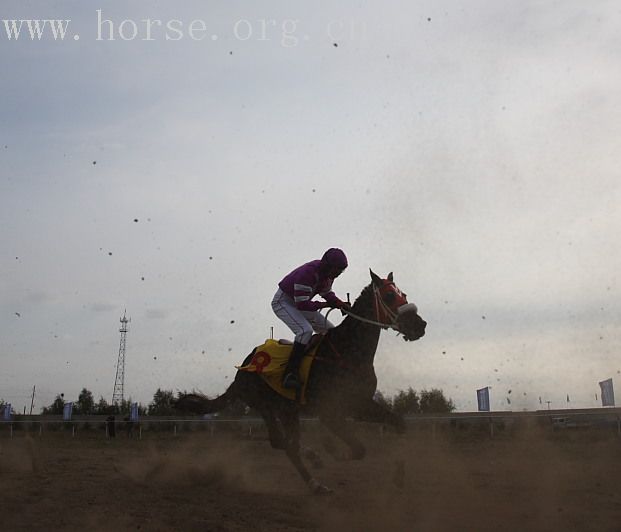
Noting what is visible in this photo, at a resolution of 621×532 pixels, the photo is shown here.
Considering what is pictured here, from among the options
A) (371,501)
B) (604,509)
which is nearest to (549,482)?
(604,509)

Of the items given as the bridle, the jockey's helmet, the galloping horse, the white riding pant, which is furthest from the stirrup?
the jockey's helmet

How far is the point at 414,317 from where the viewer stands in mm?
9484

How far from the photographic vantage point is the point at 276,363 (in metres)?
10.8

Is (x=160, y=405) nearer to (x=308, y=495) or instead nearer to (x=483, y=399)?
(x=483, y=399)

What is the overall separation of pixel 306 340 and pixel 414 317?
1763mm

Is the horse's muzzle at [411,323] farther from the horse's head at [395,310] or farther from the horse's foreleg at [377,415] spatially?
the horse's foreleg at [377,415]

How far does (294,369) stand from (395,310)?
1.73 m

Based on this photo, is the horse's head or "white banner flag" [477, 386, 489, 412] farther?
"white banner flag" [477, 386, 489, 412]

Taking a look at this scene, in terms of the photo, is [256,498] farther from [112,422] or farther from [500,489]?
[112,422]

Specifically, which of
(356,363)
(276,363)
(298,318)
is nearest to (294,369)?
(276,363)

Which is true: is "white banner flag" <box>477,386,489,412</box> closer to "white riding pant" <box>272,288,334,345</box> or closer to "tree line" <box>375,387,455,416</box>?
"tree line" <box>375,387,455,416</box>

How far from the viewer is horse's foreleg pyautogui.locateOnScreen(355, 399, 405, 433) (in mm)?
9756

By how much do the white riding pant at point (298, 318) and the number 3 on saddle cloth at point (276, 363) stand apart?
211 mm

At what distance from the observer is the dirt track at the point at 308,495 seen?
7.82 meters
